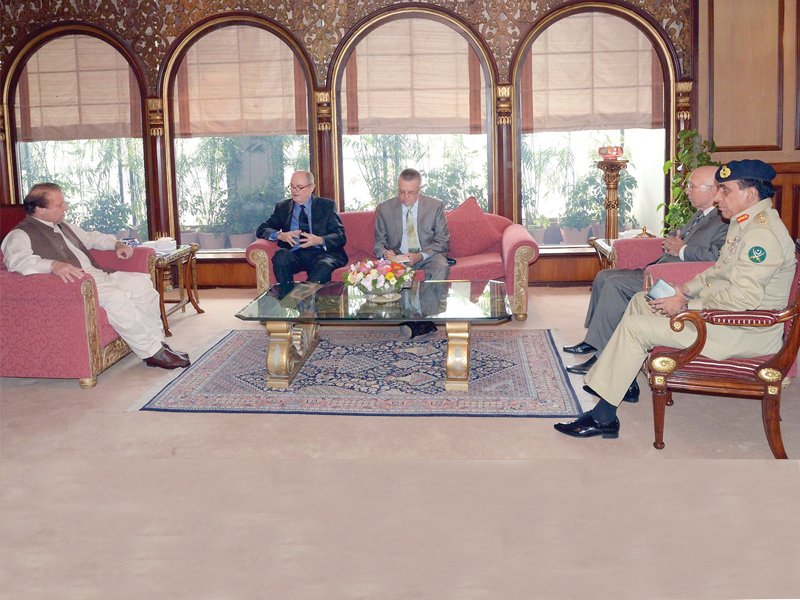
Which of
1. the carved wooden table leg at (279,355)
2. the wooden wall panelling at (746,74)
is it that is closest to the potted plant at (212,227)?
the carved wooden table leg at (279,355)

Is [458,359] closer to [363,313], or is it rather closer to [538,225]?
[363,313]

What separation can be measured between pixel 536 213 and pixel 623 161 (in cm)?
103

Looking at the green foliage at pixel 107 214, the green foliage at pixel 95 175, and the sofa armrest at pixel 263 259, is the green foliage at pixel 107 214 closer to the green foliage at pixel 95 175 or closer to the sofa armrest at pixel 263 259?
the green foliage at pixel 95 175

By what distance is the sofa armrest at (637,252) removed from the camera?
5.76m

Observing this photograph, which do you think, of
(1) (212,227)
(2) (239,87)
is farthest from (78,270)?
(2) (239,87)

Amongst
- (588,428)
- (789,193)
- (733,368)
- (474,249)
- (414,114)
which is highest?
(414,114)

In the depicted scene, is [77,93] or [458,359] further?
[77,93]

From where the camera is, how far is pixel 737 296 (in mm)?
3471

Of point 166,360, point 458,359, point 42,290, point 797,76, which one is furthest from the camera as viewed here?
point 797,76

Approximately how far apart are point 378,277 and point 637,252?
1982 millimetres

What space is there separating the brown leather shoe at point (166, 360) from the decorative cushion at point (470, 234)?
2601mm

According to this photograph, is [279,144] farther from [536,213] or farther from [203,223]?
[536,213]

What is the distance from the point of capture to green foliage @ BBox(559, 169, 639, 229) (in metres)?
7.97

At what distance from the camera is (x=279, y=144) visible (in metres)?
8.04
